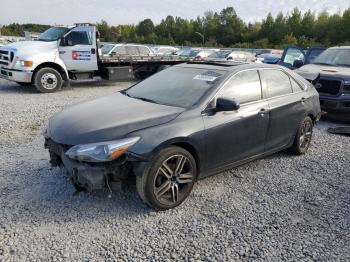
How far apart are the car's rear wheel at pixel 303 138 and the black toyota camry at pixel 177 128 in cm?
14

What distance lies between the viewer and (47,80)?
34.7 feet

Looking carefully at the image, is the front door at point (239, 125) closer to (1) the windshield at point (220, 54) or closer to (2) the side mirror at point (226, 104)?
(2) the side mirror at point (226, 104)

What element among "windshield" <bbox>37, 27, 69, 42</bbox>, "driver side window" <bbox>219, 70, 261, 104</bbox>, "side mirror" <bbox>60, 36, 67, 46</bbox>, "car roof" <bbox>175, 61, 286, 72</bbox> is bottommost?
"driver side window" <bbox>219, 70, 261, 104</bbox>

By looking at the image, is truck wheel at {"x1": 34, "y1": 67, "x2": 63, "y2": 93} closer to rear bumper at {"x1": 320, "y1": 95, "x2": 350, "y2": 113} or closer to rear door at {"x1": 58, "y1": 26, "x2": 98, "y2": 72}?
rear door at {"x1": 58, "y1": 26, "x2": 98, "y2": 72}

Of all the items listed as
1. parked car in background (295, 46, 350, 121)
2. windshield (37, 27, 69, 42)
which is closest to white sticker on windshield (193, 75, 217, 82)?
parked car in background (295, 46, 350, 121)

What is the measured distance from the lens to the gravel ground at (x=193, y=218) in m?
2.91

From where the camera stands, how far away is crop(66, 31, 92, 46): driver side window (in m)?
11.1

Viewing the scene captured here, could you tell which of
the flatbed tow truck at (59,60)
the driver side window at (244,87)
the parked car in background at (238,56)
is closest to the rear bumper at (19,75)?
the flatbed tow truck at (59,60)

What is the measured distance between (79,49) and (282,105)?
332 inches

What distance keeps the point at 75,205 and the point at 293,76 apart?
3751 mm

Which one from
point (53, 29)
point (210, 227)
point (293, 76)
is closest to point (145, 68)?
point (53, 29)

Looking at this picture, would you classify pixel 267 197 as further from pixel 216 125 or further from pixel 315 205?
pixel 216 125

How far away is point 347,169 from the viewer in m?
4.90

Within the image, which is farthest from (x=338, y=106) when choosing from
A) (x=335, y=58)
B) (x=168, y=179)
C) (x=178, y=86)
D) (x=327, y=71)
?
(x=168, y=179)
